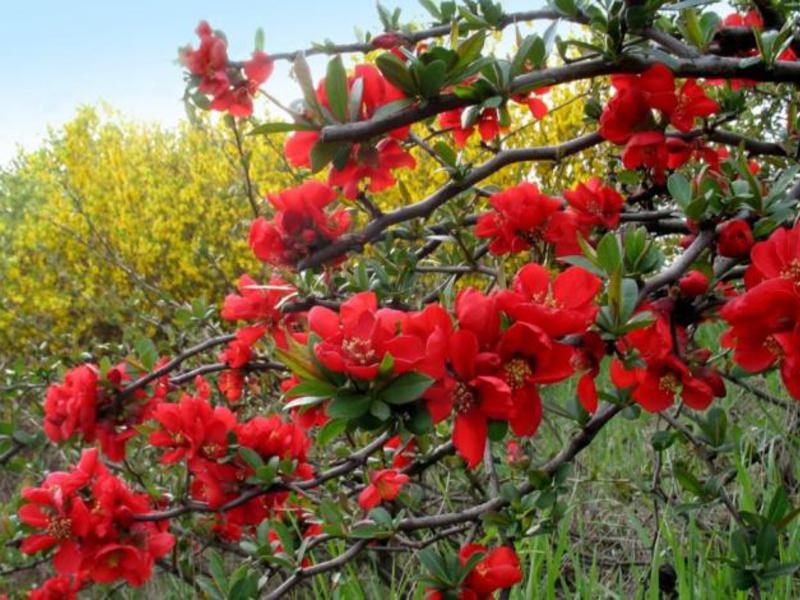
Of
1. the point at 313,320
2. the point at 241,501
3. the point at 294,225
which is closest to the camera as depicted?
the point at 313,320

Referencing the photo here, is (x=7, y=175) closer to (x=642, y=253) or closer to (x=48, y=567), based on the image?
(x=48, y=567)

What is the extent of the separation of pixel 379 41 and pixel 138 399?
29.2 inches

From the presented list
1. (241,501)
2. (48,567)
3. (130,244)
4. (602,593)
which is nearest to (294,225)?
(241,501)

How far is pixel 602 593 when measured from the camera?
1.53 m

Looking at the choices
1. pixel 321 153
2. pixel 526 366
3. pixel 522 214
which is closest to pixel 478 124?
pixel 522 214

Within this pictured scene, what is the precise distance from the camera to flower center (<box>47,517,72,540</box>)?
3.92ft

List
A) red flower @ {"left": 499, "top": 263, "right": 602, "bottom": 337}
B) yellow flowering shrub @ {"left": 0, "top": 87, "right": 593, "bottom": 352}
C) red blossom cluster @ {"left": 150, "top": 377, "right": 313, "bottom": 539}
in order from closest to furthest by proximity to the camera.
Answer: red flower @ {"left": 499, "top": 263, "right": 602, "bottom": 337}
red blossom cluster @ {"left": 150, "top": 377, "right": 313, "bottom": 539}
yellow flowering shrub @ {"left": 0, "top": 87, "right": 593, "bottom": 352}

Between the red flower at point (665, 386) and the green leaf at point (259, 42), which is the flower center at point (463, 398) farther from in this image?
the green leaf at point (259, 42)

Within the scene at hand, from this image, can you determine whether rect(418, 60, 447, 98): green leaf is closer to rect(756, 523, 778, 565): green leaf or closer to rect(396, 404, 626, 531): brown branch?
rect(396, 404, 626, 531): brown branch

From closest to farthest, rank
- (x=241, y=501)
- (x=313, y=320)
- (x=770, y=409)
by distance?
1. (x=313, y=320)
2. (x=241, y=501)
3. (x=770, y=409)

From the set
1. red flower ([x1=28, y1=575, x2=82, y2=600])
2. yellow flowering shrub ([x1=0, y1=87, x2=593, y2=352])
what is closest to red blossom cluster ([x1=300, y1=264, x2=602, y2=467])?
red flower ([x1=28, y1=575, x2=82, y2=600])

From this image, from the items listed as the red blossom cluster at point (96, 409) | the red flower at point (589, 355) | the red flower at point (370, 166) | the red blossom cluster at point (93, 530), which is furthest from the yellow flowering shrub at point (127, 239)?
the red flower at point (589, 355)

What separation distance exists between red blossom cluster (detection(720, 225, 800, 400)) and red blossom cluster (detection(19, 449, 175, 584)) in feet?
3.05

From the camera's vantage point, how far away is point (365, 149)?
0.89 meters
